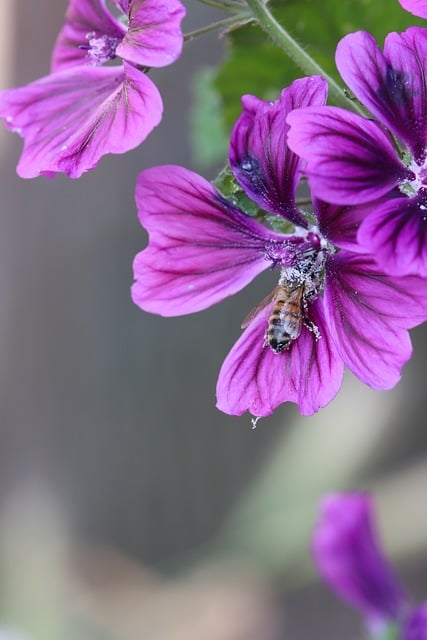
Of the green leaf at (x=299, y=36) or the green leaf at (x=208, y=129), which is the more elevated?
the green leaf at (x=299, y=36)

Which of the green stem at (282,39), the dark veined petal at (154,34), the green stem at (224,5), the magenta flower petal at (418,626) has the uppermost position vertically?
the green stem at (224,5)

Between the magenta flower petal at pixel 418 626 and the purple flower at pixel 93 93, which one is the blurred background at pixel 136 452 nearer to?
the magenta flower petal at pixel 418 626

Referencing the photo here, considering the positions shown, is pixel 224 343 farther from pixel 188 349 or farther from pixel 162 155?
pixel 162 155

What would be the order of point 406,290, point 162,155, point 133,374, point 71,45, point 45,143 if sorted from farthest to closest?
point 133,374 → point 162,155 → point 71,45 → point 45,143 → point 406,290

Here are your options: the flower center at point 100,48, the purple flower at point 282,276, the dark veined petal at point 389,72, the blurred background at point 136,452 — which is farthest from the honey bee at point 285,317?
the blurred background at point 136,452

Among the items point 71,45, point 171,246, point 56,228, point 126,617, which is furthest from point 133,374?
point 171,246

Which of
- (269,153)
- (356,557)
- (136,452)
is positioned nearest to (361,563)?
(356,557)

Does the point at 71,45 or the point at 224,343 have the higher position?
the point at 71,45
